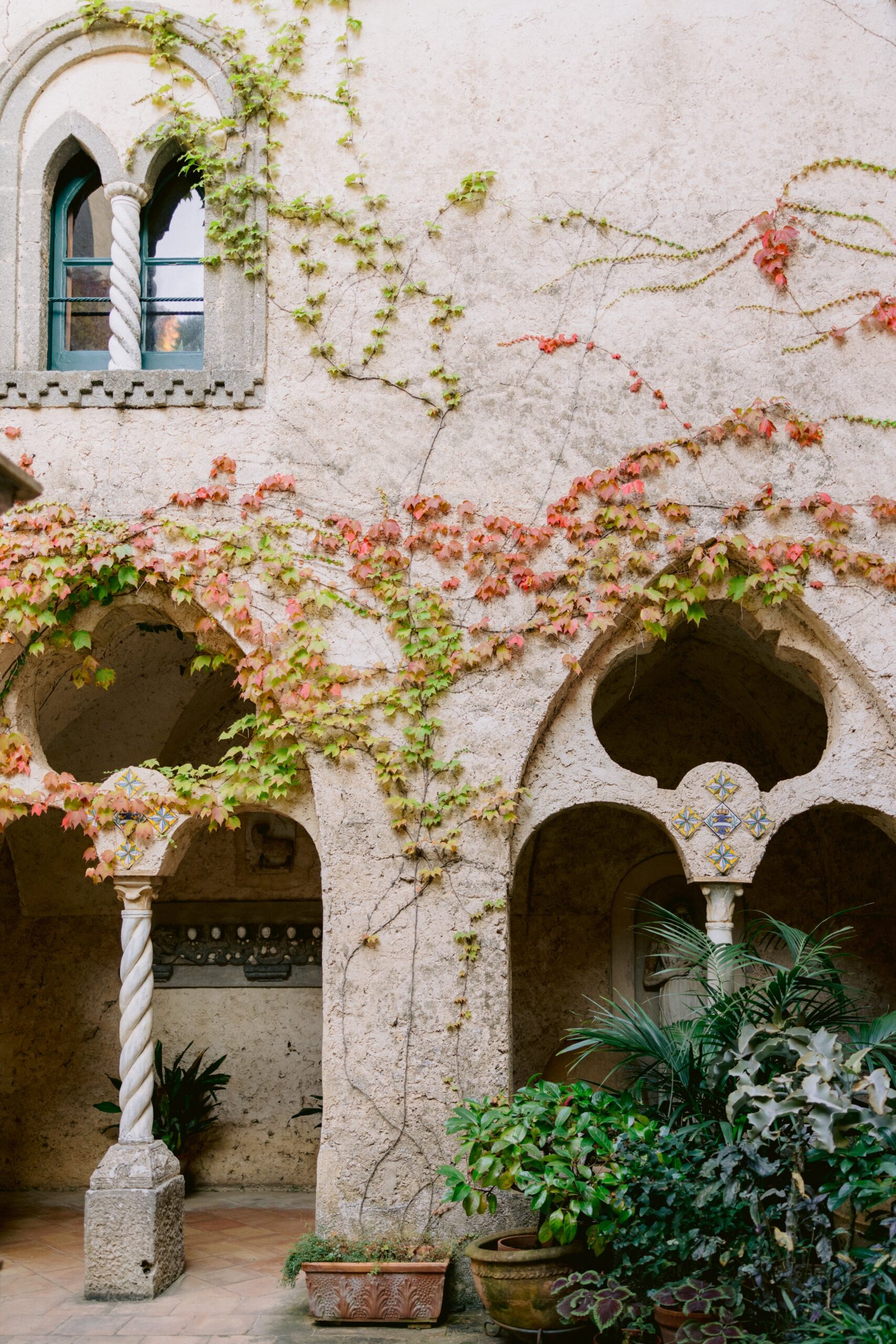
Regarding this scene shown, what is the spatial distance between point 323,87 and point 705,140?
2197 mm

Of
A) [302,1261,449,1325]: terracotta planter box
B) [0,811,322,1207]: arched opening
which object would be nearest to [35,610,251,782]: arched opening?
[0,811,322,1207]: arched opening

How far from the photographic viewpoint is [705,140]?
6602mm

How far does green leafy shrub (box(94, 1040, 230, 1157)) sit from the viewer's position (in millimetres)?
7980

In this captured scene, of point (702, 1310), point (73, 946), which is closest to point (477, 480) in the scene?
point (702, 1310)

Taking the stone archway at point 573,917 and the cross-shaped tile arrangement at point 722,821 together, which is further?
the stone archway at point 573,917

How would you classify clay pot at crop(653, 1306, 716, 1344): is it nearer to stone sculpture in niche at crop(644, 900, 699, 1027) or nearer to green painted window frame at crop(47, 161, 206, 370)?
stone sculpture in niche at crop(644, 900, 699, 1027)

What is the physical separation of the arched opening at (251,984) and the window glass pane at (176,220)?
3974mm

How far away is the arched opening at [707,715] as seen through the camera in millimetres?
8070

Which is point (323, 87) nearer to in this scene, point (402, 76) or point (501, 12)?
point (402, 76)

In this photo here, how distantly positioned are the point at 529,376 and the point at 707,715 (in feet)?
11.0

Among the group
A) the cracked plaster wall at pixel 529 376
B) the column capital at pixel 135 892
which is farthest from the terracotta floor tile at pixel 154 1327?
the column capital at pixel 135 892

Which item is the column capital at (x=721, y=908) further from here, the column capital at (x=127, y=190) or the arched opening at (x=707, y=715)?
the column capital at (x=127, y=190)

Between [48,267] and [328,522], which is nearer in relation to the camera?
[328,522]

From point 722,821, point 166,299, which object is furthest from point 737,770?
point 166,299
